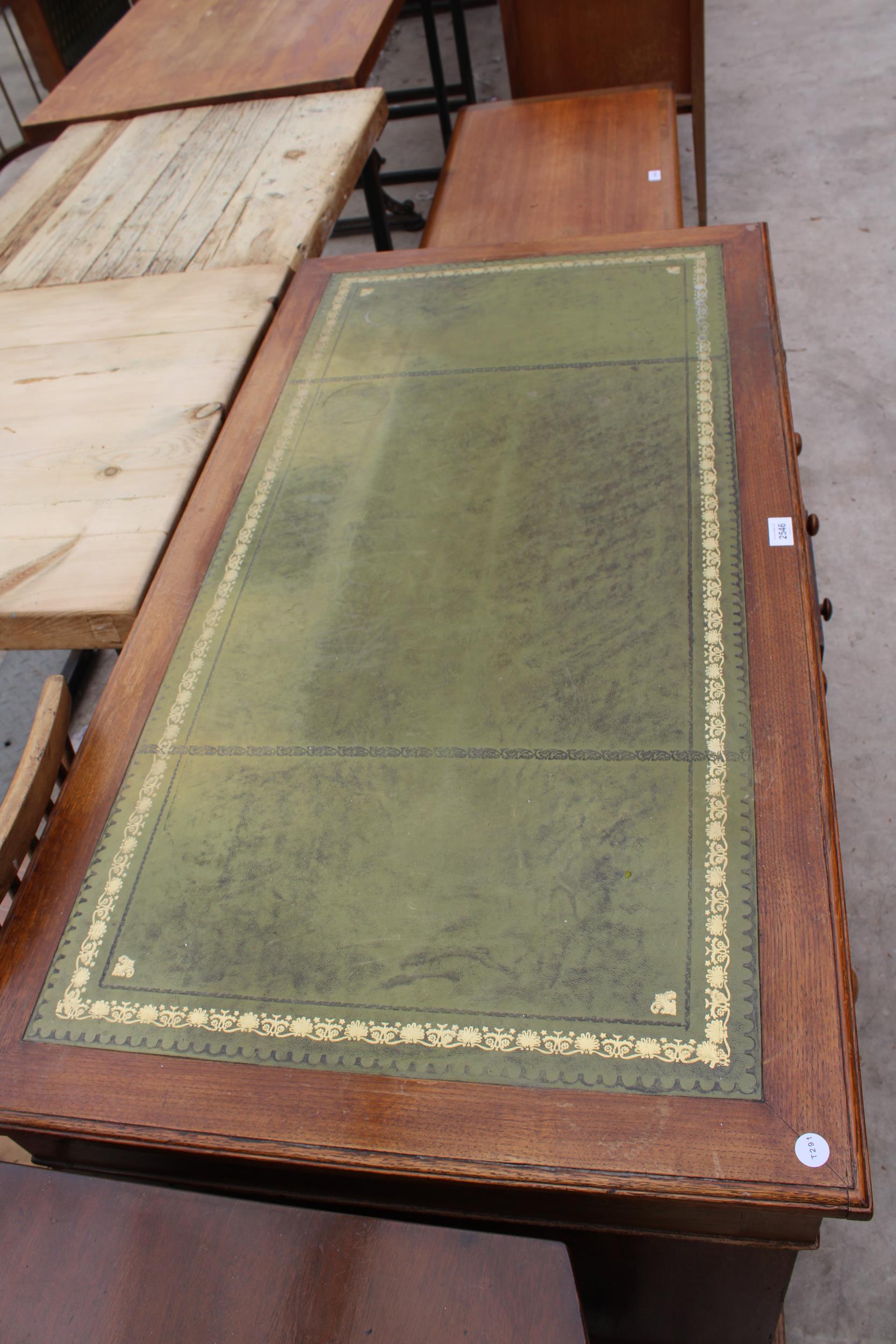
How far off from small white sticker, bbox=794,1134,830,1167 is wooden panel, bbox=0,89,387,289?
1768mm

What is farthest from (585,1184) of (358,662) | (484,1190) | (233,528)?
(233,528)

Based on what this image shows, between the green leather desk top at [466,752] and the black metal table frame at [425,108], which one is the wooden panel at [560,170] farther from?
the green leather desk top at [466,752]

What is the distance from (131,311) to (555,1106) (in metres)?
1.67

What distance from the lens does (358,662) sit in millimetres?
1357

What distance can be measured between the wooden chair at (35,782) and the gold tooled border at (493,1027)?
0.35 feet

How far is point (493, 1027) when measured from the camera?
990 mm

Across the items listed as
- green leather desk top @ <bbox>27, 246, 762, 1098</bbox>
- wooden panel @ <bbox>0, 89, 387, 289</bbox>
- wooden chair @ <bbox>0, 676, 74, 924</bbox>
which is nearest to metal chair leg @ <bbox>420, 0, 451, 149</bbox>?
wooden panel @ <bbox>0, 89, 387, 289</bbox>

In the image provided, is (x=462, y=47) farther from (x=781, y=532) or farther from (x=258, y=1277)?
(x=258, y=1277)

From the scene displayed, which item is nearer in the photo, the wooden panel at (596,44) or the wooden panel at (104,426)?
the wooden panel at (104,426)

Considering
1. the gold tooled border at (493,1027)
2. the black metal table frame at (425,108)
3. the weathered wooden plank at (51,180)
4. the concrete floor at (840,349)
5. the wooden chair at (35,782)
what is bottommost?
the concrete floor at (840,349)

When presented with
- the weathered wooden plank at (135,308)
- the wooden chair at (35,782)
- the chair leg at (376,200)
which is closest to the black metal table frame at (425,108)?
the chair leg at (376,200)

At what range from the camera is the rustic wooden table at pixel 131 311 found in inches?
60.6

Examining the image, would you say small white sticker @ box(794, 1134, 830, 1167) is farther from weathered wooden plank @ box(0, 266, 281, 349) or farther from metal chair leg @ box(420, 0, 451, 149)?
metal chair leg @ box(420, 0, 451, 149)

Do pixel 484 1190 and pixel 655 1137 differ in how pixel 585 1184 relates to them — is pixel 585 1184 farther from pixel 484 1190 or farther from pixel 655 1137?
pixel 484 1190
